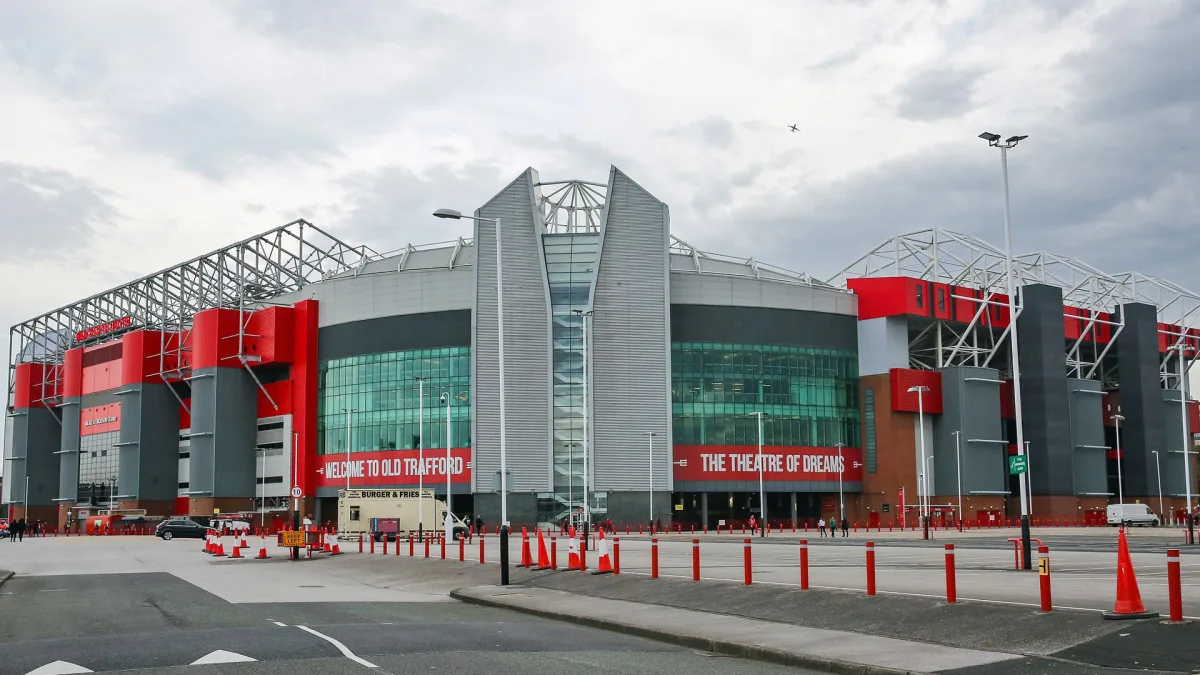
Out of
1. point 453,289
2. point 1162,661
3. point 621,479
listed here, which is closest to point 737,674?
point 1162,661

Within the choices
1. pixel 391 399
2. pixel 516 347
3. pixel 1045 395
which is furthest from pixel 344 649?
pixel 1045 395

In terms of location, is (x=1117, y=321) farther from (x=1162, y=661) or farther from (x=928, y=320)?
(x=1162, y=661)

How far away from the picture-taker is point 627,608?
75.4 feet

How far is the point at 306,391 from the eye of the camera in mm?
113250

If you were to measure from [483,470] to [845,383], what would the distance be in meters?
36.8

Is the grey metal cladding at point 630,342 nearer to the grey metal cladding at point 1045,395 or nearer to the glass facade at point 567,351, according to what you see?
the glass facade at point 567,351

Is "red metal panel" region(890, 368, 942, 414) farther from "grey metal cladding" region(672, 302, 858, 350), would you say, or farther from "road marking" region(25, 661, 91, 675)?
"road marking" region(25, 661, 91, 675)

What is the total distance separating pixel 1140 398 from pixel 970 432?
85.0 ft

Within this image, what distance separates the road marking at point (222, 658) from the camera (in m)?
15.1

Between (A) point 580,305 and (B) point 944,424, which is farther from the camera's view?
(B) point 944,424

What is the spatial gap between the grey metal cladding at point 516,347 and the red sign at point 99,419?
5267 centimetres

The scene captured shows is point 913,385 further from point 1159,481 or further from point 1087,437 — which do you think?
point 1159,481

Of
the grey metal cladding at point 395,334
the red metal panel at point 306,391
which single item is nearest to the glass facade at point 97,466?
the red metal panel at point 306,391

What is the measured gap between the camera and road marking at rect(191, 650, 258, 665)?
1506cm
